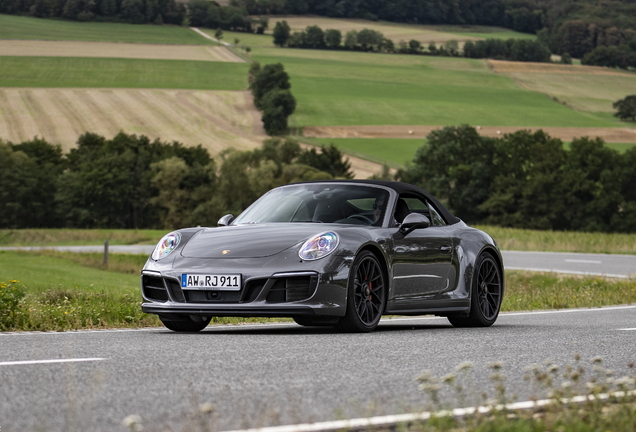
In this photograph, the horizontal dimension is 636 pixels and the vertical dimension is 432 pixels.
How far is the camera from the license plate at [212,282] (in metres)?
8.11

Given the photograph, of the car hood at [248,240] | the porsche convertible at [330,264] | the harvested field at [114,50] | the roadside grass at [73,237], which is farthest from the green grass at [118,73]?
the car hood at [248,240]

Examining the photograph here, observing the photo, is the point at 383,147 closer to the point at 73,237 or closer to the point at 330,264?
the point at 73,237

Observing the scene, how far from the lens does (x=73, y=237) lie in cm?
6581

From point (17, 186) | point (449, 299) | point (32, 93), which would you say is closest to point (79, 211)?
point (17, 186)

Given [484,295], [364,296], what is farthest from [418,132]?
[364,296]

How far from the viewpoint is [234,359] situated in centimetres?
630

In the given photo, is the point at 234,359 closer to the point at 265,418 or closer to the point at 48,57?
the point at 265,418

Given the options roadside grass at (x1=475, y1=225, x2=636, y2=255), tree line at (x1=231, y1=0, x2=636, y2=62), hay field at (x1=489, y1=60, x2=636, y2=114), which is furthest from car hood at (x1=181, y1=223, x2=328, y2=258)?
tree line at (x1=231, y1=0, x2=636, y2=62)

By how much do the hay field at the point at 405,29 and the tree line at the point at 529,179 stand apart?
7400cm

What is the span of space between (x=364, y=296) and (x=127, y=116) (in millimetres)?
90256

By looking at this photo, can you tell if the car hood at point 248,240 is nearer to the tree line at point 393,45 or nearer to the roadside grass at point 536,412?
the roadside grass at point 536,412

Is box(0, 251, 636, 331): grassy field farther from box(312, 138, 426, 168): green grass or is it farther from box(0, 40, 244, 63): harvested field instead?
box(0, 40, 244, 63): harvested field

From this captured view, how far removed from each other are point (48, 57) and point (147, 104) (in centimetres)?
1655

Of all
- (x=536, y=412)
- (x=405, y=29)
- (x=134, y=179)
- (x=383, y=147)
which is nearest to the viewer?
(x=536, y=412)
